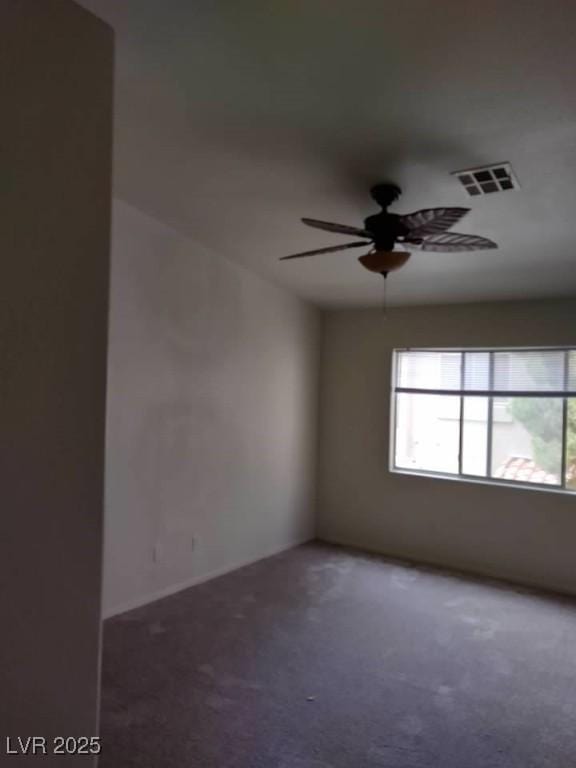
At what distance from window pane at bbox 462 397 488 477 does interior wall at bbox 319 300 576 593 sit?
18 centimetres

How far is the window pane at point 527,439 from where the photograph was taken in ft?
15.0

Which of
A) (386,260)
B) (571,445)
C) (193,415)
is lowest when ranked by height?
(571,445)

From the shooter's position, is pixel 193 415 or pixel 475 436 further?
pixel 475 436

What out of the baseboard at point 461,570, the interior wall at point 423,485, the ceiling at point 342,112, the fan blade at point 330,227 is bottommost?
the baseboard at point 461,570

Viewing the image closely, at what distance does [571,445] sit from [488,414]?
718 mm

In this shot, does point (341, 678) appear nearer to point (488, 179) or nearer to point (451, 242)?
point (451, 242)

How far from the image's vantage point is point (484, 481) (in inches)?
193

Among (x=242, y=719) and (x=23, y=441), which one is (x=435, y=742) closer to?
(x=242, y=719)

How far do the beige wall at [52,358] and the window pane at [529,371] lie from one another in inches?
159

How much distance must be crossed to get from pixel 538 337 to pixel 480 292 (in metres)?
0.62

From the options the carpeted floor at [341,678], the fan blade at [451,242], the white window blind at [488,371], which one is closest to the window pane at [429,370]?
the white window blind at [488,371]

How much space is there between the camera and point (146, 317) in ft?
12.8

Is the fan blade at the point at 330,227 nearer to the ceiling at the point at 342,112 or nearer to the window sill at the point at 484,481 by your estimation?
the ceiling at the point at 342,112

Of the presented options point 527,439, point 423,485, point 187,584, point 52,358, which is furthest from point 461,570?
point 52,358
